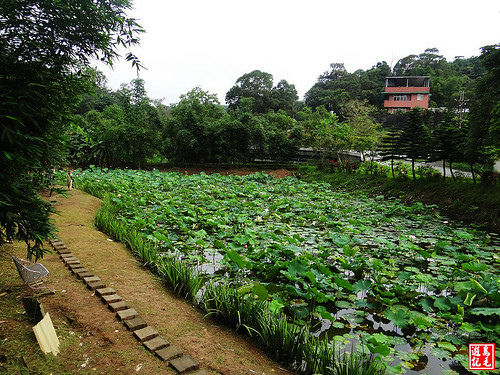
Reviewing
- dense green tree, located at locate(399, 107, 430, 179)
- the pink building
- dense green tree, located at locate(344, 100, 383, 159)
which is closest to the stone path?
dense green tree, located at locate(399, 107, 430, 179)

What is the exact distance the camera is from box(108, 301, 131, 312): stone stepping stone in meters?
2.78

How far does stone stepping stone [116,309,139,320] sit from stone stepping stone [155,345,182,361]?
57 cm

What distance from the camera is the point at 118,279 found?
3.54 meters

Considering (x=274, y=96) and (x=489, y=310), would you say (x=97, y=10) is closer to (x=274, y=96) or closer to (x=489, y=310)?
(x=489, y=310)

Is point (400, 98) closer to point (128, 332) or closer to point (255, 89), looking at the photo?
point (255, 89)

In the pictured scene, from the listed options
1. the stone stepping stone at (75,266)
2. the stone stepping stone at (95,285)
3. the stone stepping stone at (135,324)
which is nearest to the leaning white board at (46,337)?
the stone stepping stone at (135,324)

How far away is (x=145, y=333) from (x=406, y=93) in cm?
4014

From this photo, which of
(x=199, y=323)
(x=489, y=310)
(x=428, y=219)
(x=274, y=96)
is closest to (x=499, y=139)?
(x=428, y=219)

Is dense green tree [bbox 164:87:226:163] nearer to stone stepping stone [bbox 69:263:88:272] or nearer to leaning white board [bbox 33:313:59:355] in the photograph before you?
stone stepping stone [bbox 69:263:88:272]

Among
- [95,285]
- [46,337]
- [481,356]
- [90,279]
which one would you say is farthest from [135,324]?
[481,356]

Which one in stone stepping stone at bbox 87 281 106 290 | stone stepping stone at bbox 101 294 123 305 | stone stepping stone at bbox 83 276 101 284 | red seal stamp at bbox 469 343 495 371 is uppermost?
stone stepping stone at bbox 83 276 101 284

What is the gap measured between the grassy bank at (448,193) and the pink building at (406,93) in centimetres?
2662

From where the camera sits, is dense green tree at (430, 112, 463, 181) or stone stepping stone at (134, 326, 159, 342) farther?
dense green tree at (430, 112, 463, 181)

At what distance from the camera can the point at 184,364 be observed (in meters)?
2.12
